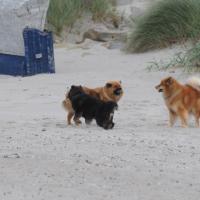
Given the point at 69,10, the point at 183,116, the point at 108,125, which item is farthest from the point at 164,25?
the point at 108,125

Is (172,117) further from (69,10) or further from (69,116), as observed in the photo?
(69,10)

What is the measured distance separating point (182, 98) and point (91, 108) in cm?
110

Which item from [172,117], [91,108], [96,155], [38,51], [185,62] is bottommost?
[38,51]

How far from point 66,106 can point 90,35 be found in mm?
10532

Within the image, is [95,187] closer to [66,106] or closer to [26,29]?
[66,106]

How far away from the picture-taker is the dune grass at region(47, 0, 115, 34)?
2020 cm

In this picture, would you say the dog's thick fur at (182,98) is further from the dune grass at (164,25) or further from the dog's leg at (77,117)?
the dune grass at (164,25)

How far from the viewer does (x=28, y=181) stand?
6199 mm

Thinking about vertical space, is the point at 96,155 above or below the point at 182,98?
above

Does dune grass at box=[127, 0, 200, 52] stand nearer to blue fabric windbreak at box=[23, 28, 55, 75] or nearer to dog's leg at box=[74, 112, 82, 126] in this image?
blue fabric windbreak at box=[23, 28, 55, 75]

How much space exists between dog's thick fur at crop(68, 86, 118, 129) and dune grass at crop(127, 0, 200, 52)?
7.41m

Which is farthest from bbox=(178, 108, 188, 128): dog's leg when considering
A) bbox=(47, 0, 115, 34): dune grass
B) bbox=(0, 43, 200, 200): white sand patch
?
bbox=(47, 0, 115, 34): dune grass

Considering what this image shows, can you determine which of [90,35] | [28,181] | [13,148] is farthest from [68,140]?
[90,35]

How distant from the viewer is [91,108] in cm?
930
